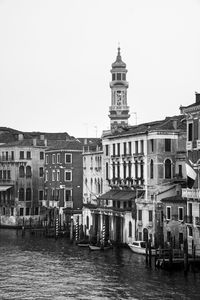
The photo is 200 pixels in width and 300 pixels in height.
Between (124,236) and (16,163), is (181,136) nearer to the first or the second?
(124,236)

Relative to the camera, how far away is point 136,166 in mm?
71250

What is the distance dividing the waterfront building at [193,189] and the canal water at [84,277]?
13.2 ft

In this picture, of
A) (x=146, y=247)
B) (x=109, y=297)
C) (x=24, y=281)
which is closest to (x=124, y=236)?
(x=146, y=247)

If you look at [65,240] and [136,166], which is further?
[65,240]

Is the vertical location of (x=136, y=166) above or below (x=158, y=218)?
above

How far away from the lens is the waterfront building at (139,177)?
220 ft

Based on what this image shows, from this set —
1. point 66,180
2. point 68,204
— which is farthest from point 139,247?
point 66,180

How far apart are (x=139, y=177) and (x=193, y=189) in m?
13.6

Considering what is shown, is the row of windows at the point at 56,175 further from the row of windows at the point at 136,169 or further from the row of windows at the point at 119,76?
the row of windows at the point at 119,76

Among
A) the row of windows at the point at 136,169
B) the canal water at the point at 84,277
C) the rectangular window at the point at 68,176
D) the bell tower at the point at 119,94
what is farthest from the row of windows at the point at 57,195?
the bell tower at the point at 119,94

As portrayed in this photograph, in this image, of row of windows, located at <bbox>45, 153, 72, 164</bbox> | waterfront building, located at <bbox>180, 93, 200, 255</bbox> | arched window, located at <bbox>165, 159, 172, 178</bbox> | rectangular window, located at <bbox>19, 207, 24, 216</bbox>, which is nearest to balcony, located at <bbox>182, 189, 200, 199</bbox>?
waterfront building, located at <bbox>180, 93, 200, 255</bbox>

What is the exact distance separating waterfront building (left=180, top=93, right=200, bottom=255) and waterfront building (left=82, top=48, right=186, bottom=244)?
293 inches

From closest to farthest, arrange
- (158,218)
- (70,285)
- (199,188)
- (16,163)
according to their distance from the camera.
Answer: (70,285) < (199,188) < (158,218) < (16,163)

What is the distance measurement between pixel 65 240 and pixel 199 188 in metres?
24.1
